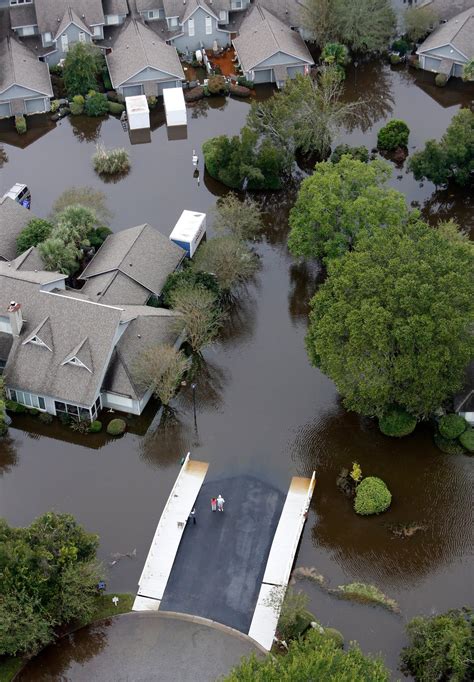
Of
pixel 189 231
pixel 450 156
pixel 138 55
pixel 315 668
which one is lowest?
pixel 189 231

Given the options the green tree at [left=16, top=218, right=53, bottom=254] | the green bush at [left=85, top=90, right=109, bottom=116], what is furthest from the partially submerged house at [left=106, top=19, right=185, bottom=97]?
the green tree at [left=16, top=218, right=53, bottom=254]

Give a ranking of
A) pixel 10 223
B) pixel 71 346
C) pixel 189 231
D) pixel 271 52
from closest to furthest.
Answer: pixel 71 346 < pixel 10 223 < pixel 189 231 < pixel 271 52

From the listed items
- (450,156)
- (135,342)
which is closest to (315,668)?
(135,342)

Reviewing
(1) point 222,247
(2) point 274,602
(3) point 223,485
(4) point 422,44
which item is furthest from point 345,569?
(4) point 422,44

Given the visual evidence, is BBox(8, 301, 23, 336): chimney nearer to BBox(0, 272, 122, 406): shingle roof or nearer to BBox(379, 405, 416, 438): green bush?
BBox(0, 272, 122, 406): shingle roof

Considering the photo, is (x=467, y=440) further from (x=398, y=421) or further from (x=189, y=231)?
Result: (x=189, y=231)

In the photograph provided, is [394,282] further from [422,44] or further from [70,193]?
[422,44]
